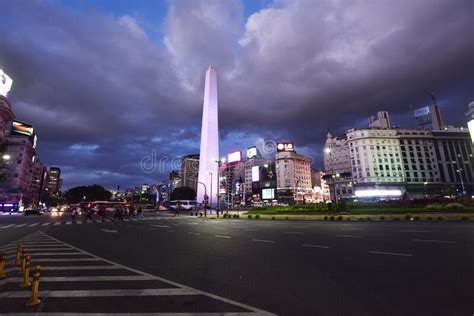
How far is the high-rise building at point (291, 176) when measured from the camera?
165250 millimetres

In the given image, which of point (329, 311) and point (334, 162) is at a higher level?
point (334, 162)

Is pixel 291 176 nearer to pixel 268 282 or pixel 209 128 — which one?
pixel 209 128

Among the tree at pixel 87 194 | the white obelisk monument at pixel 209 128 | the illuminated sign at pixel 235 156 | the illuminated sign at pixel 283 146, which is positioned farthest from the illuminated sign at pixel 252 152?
the tree at pixel 87 194

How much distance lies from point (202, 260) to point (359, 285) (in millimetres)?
5373

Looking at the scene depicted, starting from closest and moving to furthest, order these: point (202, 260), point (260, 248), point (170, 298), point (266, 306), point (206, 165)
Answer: point (266, 306)
point (170, 298)
point (202, 260)
point (260, 248)
point (206, 165)

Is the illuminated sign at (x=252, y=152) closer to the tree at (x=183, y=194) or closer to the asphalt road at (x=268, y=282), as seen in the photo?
the tree at (x=183, y=194)

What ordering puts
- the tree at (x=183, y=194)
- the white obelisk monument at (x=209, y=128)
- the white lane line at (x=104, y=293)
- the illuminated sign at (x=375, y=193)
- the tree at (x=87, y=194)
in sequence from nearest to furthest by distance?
the white lane line at (x=104, y=293) < the white obelisk monument at (x=209, y=128) < the illuminated sign at (x=375, y=193) < the tree at (x=87, y=194) < the tree at (x=183, y=194)

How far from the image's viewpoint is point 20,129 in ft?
350

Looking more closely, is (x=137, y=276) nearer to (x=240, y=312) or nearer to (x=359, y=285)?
(x=240, y=312)

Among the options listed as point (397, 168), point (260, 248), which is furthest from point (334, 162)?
point (260, 248)

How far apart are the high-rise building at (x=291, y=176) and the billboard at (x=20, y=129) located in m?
118

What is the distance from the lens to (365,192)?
11550cm

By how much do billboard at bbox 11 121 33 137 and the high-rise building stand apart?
11829 centimetres

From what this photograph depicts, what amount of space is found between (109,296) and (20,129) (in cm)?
12790
